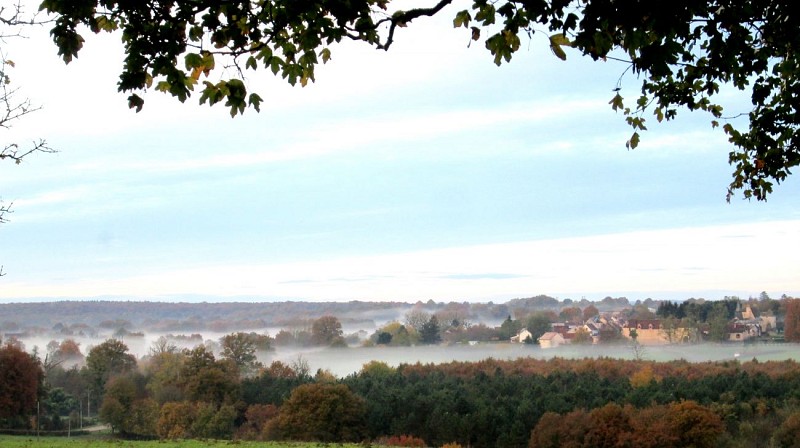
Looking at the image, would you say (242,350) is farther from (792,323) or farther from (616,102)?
(616,102)

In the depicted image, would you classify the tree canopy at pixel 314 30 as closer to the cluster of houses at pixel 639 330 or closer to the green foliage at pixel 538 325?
the cluster of houses at pixel 639 330

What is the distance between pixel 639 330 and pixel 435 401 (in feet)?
86.6

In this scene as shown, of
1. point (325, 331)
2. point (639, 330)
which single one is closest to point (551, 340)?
point (639, 330)

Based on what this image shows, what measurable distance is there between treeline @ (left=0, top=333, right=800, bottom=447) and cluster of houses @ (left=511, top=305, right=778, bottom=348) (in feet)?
11.2

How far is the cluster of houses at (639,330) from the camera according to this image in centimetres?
4656

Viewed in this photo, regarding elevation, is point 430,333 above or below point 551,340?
above

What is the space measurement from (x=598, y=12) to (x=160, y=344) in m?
54.1

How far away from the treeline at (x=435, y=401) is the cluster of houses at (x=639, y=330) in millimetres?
3410

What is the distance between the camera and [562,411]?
99.0 ft

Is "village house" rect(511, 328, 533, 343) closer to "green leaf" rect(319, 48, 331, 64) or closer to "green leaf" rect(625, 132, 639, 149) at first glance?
"green leaf" rect(625, 132, 639, 149)

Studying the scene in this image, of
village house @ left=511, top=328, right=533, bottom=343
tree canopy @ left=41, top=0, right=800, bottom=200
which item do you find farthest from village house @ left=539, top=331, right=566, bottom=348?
tree canopy @ left=41, top=0, right=800, bottom=200

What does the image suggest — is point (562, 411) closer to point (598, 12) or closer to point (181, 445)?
point (181, 445)

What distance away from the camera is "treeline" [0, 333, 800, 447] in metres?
25.6

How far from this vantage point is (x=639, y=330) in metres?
54.2
